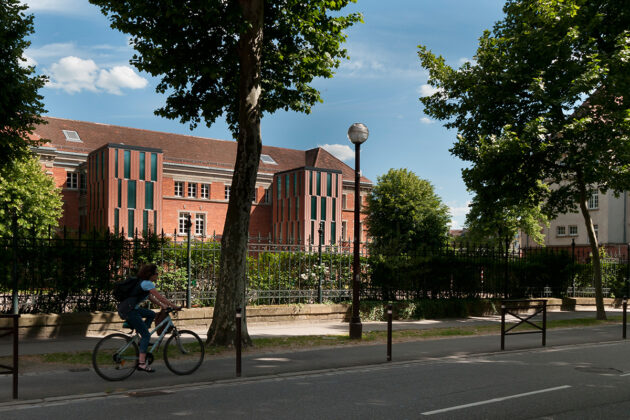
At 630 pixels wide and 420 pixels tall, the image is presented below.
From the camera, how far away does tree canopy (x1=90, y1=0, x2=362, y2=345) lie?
37.7 ft

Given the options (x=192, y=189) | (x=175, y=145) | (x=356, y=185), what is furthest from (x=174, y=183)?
(x=356, y=185)

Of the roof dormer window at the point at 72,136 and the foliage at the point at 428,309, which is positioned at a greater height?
the roof dormer window at the point at 72,136

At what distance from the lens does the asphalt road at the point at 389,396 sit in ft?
21.2

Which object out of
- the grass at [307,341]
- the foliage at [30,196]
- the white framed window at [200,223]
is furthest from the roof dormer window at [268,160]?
the grass at [307,341]

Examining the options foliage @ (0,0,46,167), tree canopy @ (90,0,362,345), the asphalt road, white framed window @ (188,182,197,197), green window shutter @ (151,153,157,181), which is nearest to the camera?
the asphalt road

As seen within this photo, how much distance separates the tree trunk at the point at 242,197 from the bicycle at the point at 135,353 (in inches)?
100

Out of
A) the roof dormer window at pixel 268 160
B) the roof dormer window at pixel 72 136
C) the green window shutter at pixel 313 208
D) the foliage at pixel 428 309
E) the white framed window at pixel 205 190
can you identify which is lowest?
the foliage at pixel 428 309

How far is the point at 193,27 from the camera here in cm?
1213

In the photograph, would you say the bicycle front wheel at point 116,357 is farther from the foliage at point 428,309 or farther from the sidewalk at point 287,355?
the foliage at point 428,309

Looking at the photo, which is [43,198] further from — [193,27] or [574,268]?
[574,268]

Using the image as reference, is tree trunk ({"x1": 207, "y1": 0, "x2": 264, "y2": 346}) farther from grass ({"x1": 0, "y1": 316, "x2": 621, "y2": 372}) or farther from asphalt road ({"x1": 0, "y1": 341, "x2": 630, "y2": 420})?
asphalt road ({"x1": 0, "y1": 341, "x2": 630, "y2": 420})

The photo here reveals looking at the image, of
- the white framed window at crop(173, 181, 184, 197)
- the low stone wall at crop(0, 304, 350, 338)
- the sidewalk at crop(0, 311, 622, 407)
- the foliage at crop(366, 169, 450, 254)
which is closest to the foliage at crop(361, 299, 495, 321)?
the sidewalk at crop(0, 311, 622, 407)

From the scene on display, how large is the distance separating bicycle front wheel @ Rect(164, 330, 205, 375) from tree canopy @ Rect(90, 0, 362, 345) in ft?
8.27

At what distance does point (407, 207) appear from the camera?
4856cm
